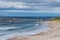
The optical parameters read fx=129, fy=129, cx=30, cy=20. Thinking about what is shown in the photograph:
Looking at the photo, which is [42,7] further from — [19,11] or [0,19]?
[0,19]

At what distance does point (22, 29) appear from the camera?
3.54 feet

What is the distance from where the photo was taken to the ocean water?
1.06 m

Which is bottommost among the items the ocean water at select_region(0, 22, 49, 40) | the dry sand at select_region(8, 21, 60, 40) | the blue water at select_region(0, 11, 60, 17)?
the dry sand at select_region(8, 21, 60, 40)

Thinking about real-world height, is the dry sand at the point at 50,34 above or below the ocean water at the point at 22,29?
below

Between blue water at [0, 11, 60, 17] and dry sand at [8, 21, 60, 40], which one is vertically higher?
blue water at [0, 11, 60, 17]

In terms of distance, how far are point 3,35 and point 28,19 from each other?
24 cm

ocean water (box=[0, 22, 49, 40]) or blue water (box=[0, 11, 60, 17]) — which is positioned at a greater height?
blue water (box=[0, 11, 60, 17])

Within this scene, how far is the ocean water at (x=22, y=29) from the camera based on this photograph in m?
1.06

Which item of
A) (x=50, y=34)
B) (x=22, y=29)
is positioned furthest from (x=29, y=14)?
(x=50, y=34)

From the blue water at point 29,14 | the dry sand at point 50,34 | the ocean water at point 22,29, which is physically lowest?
the dry sand at point 50,34

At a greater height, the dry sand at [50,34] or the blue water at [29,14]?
the blue water at [29,14]

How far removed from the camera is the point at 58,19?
108 cm

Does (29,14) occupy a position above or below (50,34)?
above

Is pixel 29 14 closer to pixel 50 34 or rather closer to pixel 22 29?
pixel 22 29
